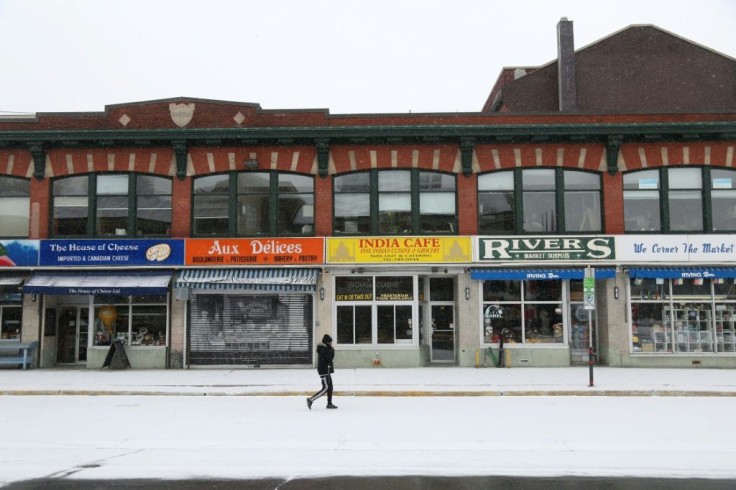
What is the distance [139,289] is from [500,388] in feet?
40.8

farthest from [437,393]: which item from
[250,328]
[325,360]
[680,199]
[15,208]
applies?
[15,208]

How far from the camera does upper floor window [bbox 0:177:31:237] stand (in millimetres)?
23406

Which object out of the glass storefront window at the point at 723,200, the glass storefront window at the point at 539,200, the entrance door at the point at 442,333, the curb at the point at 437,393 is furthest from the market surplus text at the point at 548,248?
the curb at the point at 437,393

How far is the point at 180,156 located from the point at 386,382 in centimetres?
1091

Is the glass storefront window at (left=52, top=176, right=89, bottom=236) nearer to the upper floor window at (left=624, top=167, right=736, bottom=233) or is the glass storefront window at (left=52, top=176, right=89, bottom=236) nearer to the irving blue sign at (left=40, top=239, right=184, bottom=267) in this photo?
the irving blue sign at (left=40, top=239, right=184, bottom=267)

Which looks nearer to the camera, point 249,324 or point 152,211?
point 249,324

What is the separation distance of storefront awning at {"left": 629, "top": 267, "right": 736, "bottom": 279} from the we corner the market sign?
1104mm

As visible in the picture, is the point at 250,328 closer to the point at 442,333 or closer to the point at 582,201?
the point at 442,333

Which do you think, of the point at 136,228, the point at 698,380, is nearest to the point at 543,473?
the point at 698,380

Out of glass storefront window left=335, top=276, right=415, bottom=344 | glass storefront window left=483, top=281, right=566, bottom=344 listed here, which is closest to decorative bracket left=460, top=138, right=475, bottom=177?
glass storefront window left=483, top=281, right=566, bottom=344

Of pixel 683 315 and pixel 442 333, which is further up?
pixel 683 315

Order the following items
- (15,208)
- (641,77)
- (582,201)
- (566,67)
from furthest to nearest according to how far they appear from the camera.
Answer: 1. (641,77)
2. (566,67)
3. (15,208)
4. (582,201)

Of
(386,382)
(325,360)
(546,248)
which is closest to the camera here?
(325,360)

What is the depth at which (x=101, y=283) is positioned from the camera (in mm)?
22375
